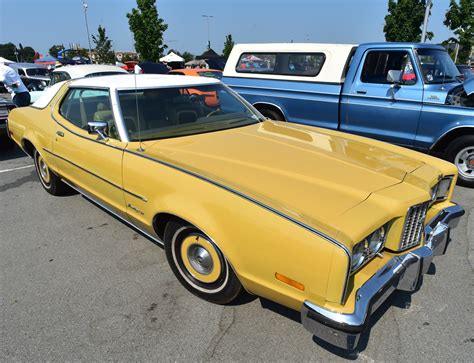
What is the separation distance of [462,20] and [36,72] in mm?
23147

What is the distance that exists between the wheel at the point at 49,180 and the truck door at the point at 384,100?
14.0 ft

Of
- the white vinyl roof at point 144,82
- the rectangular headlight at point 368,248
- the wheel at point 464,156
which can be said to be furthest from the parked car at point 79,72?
the rectangular headlight at point 368,248

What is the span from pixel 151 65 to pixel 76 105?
1192cm

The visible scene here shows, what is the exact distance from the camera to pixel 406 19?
2270 cm

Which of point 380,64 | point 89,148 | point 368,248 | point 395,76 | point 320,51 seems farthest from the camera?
point 320,51

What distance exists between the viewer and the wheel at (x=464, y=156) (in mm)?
4758

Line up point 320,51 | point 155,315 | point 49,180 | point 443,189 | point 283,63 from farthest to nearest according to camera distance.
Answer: point 283,63 → point 320,51 → point 49,180 → point 443,189 → point 155,315

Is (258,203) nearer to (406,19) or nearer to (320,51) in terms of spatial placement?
(320,51)

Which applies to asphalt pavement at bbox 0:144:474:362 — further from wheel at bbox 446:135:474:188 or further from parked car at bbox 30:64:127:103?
parked car at bbox 30:64:127:103

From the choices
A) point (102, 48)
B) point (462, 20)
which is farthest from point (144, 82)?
point (102, 48)

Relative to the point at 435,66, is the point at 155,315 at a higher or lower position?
lower

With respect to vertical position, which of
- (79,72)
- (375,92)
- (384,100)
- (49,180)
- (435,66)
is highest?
(435,66)

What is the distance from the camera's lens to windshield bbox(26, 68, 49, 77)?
15.7 metres

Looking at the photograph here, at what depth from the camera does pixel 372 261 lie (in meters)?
2.10
